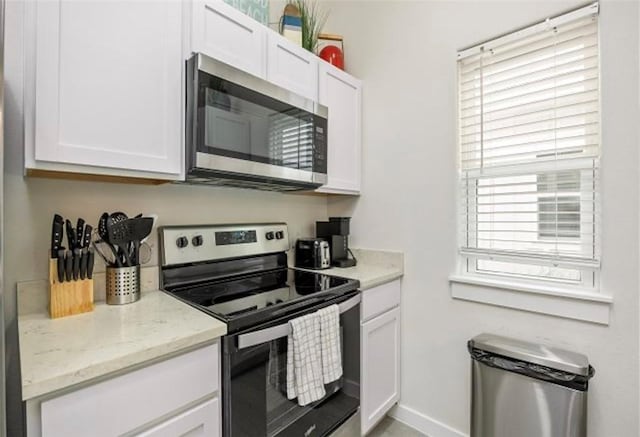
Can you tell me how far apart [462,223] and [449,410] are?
3.45 feet

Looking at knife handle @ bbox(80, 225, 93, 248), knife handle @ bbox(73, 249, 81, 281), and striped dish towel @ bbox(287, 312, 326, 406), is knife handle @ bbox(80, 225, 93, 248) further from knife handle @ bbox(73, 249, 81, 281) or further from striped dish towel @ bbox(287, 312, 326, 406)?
striped dish towel @ bbox(287, 312, 326, 406)

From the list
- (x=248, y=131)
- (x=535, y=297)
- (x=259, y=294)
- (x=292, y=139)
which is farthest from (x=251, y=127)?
(x=535, y=297)

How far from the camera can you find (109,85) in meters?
1.06

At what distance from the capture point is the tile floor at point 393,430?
71.5 inches

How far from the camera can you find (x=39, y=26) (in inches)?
36.3

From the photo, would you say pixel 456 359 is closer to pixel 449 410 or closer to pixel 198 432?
pixel 449 410

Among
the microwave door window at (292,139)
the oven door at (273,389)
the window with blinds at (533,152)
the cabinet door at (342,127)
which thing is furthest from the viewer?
the cabinet door at (342,127)

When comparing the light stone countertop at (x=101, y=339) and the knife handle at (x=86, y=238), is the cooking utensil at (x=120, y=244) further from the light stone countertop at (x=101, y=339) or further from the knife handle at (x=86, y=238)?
the light stone countertop at (x=101, y=339)

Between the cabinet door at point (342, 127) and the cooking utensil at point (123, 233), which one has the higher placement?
the cabinet door at point (342, 127)

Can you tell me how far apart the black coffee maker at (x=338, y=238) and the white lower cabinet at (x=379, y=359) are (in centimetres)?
34

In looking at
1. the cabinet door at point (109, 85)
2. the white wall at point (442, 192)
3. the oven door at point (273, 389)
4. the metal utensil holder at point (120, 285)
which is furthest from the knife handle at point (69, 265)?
the white wall at point (442, 192)

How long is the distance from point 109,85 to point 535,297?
196 cm

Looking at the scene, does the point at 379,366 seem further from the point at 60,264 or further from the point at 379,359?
the point at 60,264

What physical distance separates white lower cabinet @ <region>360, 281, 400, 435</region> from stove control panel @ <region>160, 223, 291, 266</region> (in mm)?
658
